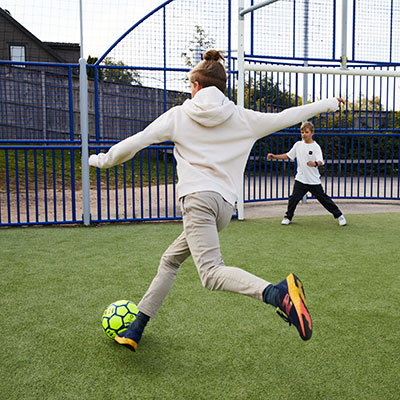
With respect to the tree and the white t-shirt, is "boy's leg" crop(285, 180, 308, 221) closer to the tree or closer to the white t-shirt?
the white t-shirt

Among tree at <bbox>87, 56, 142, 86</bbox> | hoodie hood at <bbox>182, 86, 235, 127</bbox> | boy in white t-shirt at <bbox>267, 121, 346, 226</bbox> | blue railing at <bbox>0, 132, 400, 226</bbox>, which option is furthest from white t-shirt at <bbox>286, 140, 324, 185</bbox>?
hoodie hood at <bbox>182, 86, 235, 127</bbox>

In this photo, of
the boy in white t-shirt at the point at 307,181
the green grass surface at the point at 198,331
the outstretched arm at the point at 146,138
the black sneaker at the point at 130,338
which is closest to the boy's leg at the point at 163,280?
the black sneaker at the point at 130,338

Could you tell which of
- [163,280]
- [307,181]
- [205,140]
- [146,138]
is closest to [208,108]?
[205,140]

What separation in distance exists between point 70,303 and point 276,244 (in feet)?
9.92

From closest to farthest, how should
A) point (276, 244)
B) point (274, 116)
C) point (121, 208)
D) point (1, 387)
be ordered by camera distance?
point (1, 387) → point (274, 116) → point (276, 244) → point (121, 208)

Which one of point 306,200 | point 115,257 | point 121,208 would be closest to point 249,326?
point 115,257

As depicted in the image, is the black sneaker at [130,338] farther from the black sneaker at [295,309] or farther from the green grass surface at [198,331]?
the black sneaker at [295,309]

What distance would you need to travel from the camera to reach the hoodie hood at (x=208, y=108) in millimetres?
2688

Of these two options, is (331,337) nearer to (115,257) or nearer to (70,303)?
(70,303)

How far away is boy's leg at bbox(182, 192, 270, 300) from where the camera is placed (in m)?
2.55

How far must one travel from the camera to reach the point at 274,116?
2881mm

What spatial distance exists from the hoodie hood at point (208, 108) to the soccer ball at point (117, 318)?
1397 millimetres

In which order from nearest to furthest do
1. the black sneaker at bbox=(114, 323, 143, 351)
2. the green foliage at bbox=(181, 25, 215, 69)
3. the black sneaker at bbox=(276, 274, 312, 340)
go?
the black sneaker at bbox=(276, 274, 312, 340), the black sneaker at bbox=(114, 323, 143, 351), the green foliage at bbox=(181, 25, 215, 69)

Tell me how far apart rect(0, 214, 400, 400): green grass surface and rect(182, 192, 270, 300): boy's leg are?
0.57 m
